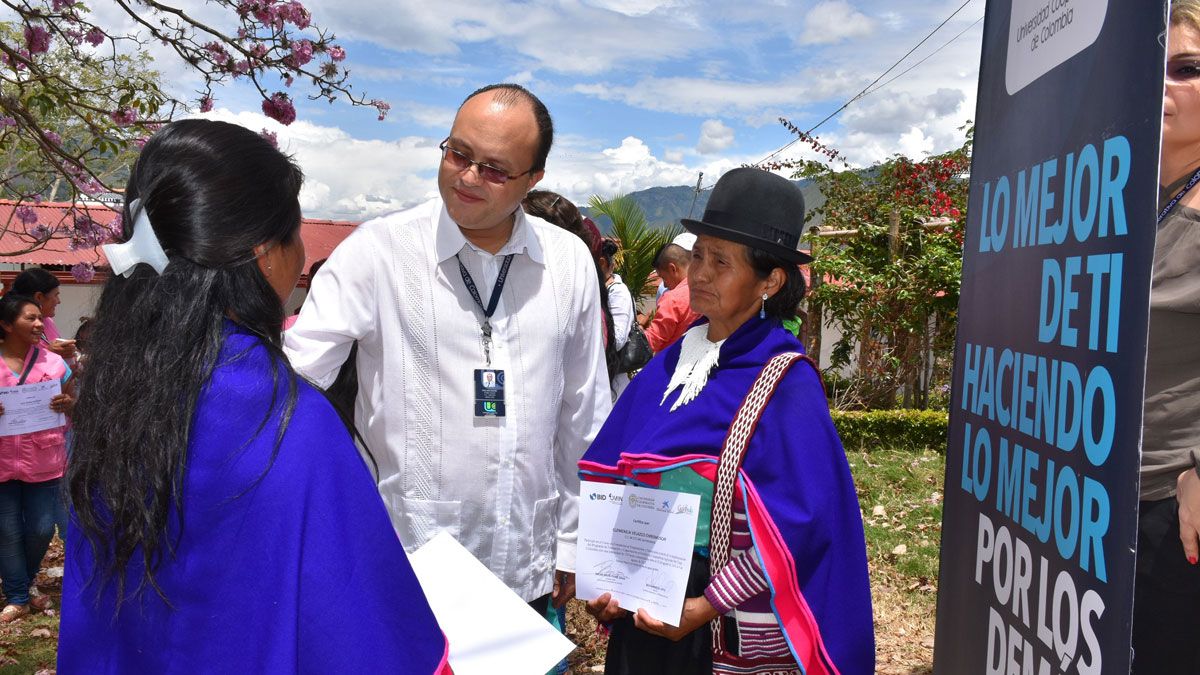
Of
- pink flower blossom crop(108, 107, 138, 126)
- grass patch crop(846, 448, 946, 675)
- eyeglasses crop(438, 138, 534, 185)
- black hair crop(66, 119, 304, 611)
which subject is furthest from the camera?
grass patch crop(846, 448, 946, 675)

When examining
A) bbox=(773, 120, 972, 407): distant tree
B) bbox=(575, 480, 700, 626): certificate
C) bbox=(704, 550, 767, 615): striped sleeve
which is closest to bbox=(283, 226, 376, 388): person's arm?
bbox=(575, 480, 700, 626): certificate

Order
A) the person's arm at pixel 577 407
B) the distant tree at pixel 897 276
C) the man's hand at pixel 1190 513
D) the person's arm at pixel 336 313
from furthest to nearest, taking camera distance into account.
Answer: the distant tree at pixel 897 276, the person's arm at pixel 577 407, the person's arm at pixel 336 313, the man's hand at pixel 1190 513

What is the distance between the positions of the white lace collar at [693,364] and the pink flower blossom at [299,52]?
2898mm

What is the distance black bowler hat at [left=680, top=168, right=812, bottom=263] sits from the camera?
2334 mm

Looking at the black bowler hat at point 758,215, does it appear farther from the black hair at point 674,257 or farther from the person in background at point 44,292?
the person in background at point 44,292

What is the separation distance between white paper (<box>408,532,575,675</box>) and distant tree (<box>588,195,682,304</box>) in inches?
443

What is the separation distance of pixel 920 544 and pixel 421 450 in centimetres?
448

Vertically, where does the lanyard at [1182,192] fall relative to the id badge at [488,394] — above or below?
above

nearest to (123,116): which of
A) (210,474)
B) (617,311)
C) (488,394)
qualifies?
(617,311)

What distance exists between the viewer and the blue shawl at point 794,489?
7.00ft

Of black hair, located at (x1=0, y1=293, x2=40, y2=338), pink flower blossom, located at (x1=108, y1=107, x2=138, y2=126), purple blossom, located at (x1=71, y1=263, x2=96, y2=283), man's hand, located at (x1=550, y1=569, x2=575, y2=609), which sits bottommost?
man's hand, located at (x1=550, y1=569, x2=575, y2=609)

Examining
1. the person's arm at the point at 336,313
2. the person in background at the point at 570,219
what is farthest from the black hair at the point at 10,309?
the person's arm at the point at 336,313

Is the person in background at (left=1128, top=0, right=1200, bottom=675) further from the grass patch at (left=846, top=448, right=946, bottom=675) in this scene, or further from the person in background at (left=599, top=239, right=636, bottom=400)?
the person in background at (left=599, top=239, right=636, bottom=400)

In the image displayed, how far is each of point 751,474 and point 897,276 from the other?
828 cm
